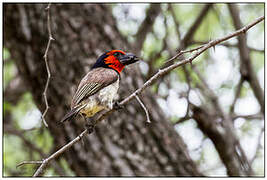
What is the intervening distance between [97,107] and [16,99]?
378cm

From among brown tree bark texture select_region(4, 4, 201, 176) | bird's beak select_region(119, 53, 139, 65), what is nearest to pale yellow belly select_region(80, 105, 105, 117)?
bird's beak select_region(119, 53, 139, 65)

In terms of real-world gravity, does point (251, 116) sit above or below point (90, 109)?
below

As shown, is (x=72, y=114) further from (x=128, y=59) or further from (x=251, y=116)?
(x=251, y=116)

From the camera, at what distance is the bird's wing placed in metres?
3.53

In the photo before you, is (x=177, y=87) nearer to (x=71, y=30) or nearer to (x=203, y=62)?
(x=203, y=62)

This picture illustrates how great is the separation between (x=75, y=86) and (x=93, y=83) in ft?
3.48

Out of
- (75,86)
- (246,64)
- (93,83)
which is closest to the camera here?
(93,83)

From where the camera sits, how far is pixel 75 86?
183 inches

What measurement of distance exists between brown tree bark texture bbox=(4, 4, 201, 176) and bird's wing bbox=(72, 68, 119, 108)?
3.16 feet

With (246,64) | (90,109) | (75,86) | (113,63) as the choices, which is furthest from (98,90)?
(246,64)

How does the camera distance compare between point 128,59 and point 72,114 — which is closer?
point 72,114

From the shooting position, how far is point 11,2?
4914mm

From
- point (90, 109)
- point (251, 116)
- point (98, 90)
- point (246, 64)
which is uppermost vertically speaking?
point (98, 90)

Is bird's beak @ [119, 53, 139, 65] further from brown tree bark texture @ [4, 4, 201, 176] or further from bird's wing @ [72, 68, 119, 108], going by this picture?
brown tree bark texture @ [4, 4, 201, 176]
